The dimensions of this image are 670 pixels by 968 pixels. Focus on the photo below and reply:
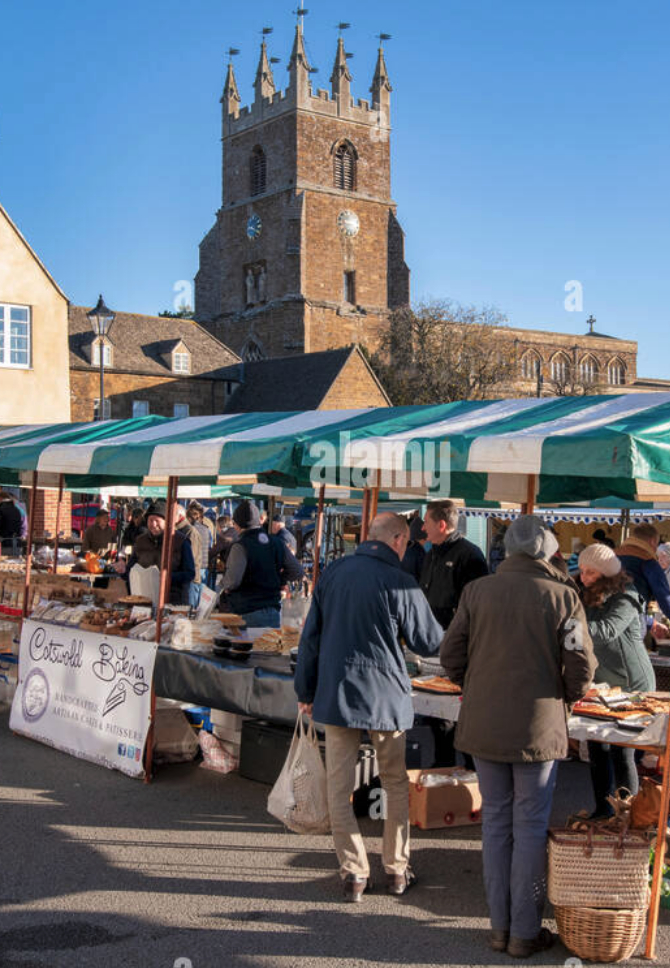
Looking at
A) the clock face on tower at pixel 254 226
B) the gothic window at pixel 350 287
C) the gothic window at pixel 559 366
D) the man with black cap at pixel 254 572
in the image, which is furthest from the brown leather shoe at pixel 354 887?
the gothic window at pixel 559 366

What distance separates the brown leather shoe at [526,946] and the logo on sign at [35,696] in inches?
212

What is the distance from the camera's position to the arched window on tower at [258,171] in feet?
268

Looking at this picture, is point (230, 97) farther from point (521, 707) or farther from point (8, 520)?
point (521, 707)

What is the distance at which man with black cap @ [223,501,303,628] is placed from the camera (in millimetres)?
9367


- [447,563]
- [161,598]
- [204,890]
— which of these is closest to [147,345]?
[161,598]

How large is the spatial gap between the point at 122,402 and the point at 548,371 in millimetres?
41868

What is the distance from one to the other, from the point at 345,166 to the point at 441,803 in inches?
3062

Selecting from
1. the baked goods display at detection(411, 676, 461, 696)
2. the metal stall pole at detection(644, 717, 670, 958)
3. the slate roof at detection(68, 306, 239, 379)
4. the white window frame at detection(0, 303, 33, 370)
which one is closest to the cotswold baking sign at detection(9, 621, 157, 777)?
the baked goods display at detection(411, 676, 461, 696)

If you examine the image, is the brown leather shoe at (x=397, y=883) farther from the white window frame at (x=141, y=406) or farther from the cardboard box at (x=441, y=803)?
the white window frame at (x=141, y=406)

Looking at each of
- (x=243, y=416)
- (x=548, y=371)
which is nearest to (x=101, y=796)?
(x=243, y=416)

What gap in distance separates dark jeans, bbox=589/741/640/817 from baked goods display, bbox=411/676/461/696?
946 mm

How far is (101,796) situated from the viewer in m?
7.70

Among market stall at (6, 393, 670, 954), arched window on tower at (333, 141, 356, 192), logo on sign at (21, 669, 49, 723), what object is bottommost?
logo on sign at (21, 669, 49, 723)

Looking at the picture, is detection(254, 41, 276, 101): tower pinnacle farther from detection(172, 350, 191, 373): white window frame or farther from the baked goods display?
the baked goods display
